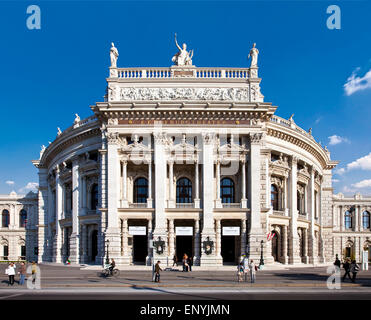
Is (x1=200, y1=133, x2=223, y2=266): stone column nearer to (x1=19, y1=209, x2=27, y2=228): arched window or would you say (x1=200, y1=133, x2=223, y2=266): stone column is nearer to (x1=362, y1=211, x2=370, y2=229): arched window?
(x1=19, y1=209, x2=27, y2=228): arched window

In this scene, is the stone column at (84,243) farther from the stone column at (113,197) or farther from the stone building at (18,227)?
the stone building at (18,227)

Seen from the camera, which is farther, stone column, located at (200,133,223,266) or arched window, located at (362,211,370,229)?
arched window, located at (362,211,370,229)

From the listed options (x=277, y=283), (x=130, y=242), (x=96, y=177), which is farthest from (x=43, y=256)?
(x=277, y=283)

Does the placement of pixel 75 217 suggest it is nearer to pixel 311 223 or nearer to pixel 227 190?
pixel 227 190

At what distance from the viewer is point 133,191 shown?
1873 inches

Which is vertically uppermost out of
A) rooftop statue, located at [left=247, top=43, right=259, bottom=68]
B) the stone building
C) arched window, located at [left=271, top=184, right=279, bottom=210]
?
rooftop statue, located at [left=247, top=43, right=259, bottom=68]

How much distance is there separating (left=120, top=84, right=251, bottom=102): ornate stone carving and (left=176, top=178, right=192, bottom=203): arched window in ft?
30.8

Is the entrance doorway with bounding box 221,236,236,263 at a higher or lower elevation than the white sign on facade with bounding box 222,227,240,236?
lower

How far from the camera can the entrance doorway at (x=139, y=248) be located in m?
46.9

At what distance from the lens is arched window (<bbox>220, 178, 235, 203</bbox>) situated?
4747 cm

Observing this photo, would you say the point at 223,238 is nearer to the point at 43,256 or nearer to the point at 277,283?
the point at 277,283

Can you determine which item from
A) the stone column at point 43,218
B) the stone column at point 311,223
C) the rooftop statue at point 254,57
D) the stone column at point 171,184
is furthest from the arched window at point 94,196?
the stone column at point 311,223

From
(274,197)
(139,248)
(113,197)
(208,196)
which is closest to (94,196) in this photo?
(113,197)

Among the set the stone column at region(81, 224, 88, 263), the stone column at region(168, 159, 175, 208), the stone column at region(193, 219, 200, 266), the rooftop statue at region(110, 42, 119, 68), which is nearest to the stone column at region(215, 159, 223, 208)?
the stone column at region(193, 219, 200, 266)
